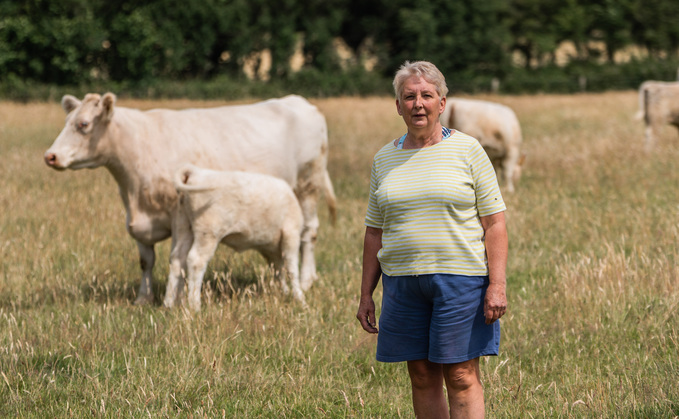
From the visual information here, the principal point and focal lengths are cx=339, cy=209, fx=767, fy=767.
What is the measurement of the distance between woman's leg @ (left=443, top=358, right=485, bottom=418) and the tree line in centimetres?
3292

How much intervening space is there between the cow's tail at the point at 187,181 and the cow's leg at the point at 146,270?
32.7 inches

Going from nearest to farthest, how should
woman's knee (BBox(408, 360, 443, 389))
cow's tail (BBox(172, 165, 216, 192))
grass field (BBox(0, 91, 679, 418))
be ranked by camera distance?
woman's knee (BBox(408, 360, 443, 389)), grass field (BBox(0, 91, 679, 418)), cow's tail (BBox(172, 165, 216, 192))

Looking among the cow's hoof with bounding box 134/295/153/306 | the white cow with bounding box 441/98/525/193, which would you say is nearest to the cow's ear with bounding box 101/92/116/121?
the cow's hoof with bounding box 134/295/153/306

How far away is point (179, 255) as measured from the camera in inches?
234

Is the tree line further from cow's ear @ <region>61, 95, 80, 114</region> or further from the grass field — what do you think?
cow's ear @ <region>61, 95, 80, 114</region>

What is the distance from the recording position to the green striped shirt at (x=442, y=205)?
3115 millimetres

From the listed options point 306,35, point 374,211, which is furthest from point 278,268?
point 306,35

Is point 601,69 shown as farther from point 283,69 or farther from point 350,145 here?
point 350,145

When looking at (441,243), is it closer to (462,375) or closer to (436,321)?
(436,321)

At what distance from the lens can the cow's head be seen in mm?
6012

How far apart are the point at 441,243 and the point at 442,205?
6.2 inches

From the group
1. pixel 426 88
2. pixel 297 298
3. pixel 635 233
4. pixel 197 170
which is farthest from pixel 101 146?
pixel 635 233

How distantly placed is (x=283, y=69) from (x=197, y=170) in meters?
36.7

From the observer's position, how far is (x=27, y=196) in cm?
978
